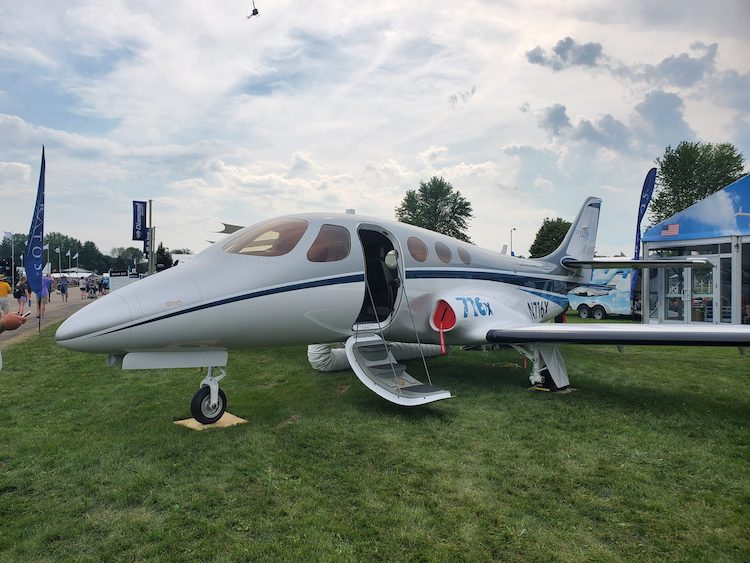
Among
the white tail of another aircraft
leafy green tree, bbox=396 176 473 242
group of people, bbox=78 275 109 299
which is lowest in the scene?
group of people, bbox=78 275 109 299

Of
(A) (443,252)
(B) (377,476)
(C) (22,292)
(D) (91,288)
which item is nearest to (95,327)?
(B) (377,476)

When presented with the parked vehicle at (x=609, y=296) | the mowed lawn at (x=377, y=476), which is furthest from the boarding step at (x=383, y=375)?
the parked vehicle at (x=609, y=296)

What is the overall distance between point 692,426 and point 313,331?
16.9ft

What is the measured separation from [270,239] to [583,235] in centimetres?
1009

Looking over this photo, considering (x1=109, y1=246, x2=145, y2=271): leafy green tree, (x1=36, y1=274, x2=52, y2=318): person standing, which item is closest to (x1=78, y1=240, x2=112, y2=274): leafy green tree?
(x1=109, y1=246, x2=145, y2=271): leafy green tree

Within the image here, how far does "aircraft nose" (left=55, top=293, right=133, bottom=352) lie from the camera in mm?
4918

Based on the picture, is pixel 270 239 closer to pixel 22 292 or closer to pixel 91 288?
Result: pixel 22 292

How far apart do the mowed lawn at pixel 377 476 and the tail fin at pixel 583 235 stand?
5.30m

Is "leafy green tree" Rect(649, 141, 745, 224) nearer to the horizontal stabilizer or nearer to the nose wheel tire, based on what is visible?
the horizontal stabilizer

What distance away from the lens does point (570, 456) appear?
16.9 feet

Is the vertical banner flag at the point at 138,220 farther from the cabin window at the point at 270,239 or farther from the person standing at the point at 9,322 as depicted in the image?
the person standing at the point at 9,322

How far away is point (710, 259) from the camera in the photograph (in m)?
18.9

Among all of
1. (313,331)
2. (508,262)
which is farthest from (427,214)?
(313,331)

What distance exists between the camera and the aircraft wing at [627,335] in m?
6.80
